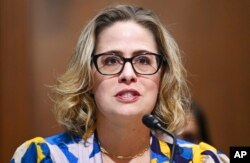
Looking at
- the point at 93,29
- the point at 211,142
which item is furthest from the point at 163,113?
the point at 211,142

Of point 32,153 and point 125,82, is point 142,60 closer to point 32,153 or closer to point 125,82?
point 125,82

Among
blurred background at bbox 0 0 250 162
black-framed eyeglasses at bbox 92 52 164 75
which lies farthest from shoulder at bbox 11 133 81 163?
blurred background at bbox 0 0 250 162

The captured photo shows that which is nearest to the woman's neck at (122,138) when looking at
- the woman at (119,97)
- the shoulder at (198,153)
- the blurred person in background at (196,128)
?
the woman at (119,97)

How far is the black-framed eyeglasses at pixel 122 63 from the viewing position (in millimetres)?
1218

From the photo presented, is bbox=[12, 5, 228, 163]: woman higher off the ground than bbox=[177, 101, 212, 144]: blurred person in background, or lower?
higher

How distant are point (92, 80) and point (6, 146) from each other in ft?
2.22

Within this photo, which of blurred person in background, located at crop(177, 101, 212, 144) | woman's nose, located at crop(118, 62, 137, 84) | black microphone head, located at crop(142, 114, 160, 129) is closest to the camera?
black microphone head, located at crop(142, 114, 160, 129)

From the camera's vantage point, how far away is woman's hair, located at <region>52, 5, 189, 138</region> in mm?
1304

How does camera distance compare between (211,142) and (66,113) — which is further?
(211,142)

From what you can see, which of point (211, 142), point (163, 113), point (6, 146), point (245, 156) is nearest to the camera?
point (163, 113)

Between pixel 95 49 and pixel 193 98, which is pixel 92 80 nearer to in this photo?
pixel 95 49

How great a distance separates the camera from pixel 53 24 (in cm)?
187

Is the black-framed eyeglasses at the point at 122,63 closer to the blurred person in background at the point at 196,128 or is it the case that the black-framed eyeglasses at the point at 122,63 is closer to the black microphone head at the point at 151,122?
the black microphone head at the point at 151,122

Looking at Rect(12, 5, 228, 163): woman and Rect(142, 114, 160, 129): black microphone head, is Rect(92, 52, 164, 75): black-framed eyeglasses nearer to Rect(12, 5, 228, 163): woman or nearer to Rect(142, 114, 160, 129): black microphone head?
Rect(12, 5, 228, 163): woman
